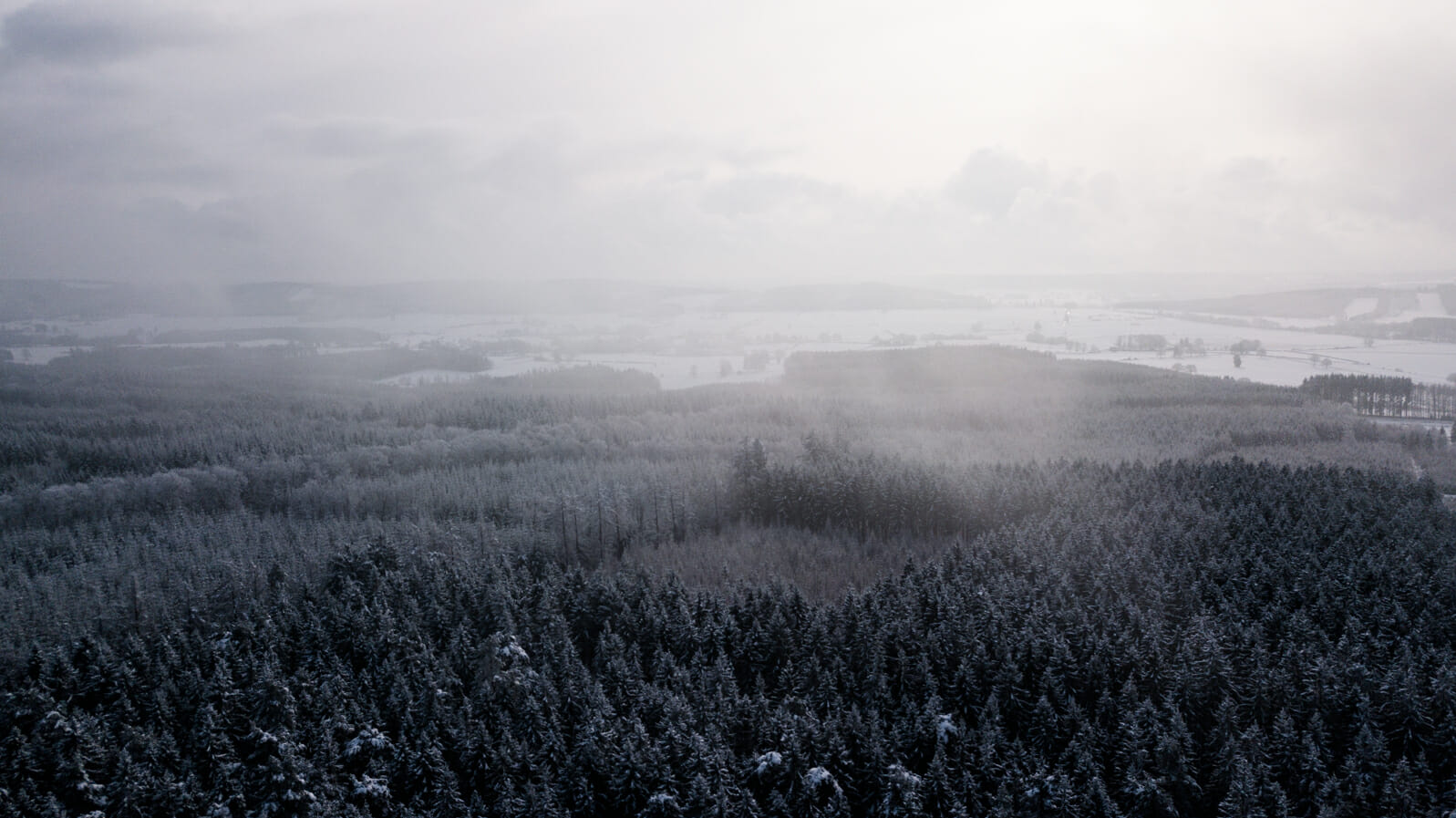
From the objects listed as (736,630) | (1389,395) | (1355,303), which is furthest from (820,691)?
(1355,303)

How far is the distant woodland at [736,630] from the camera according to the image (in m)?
30.0

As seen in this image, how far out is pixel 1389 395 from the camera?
11625 cm

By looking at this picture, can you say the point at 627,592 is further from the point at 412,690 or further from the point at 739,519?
the point at 739,519

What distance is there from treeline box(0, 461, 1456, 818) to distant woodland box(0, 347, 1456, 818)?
0.59ft

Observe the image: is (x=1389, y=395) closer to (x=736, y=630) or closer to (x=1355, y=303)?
(x=1355, y=303)

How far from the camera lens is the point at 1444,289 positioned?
591 ft

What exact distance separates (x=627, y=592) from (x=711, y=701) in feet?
52.9

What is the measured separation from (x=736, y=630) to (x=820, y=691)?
8405 millimetres

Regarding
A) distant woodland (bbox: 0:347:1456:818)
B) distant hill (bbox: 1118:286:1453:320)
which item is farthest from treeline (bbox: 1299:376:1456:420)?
distant hill (bbox: 1118:286:1453:320)

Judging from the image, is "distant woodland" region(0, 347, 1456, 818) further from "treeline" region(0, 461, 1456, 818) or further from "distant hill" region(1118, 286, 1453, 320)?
"distant hill" region(1118, 286, 1453, 320)

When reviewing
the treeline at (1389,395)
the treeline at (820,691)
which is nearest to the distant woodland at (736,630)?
the treeline at (820,691)

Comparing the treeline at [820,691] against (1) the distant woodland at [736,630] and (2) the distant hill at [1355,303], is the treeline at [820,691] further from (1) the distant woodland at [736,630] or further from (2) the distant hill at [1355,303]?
(2) the distant hill at [1355,303]

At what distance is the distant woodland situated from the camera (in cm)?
2995

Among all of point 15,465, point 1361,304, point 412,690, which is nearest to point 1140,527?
point 412,690
